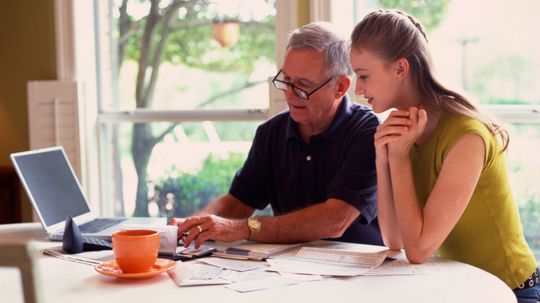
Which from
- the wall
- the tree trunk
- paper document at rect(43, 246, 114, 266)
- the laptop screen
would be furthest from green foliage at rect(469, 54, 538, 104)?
the wall

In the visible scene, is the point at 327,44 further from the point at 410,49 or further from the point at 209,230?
the point at 209,230

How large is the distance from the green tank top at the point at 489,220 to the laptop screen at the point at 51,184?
1036 millimetres

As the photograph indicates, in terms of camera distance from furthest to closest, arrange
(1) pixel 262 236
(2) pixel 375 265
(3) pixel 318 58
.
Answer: (3) pixel 318 58, (1) pixel 262 236, (2) pixel 375 265

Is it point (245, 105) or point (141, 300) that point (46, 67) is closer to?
A: point (245, 105)

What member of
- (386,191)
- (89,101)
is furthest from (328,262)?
(89,101)

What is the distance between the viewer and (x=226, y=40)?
3.44m

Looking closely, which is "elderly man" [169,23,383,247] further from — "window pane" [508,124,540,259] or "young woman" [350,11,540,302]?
"window pane" [508,124,540,259]

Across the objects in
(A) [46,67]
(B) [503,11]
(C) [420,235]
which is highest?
(B) [503,11]

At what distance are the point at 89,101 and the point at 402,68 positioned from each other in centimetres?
210

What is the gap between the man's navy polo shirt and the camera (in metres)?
1.98

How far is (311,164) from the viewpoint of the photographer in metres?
2.18

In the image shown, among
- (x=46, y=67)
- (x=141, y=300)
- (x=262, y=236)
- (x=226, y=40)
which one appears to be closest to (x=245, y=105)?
(x=226, y=40)

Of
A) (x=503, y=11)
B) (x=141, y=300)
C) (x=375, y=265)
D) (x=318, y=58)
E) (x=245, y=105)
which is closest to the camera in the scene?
(x=141, y=300)

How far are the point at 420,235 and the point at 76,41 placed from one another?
2301mm
